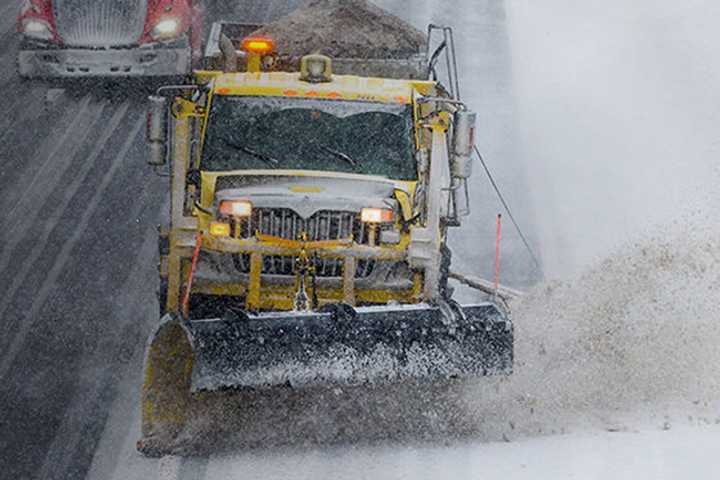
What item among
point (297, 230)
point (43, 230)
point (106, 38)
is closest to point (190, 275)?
point (297, 230)

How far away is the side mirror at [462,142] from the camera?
9.70 meters

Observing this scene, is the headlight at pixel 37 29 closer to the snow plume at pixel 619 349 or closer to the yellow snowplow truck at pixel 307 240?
the yellow snowplow truck at pixel 307 240

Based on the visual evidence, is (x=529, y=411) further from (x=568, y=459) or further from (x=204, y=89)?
(x=204, y=89)

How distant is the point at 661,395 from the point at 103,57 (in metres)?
9.03

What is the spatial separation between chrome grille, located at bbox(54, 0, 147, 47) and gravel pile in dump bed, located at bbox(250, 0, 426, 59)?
3787 mm

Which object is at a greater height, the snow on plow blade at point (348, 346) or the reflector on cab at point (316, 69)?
the reflector on cab at point (316, 69)

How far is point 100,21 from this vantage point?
16.4 metres

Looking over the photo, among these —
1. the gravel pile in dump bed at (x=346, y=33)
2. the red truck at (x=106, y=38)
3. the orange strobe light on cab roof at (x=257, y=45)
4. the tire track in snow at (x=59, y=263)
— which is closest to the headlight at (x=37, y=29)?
the red truck at (x=106, y=38)

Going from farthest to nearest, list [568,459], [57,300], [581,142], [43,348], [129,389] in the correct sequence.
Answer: [581,142]
[57,300]
[43,348]
[129,389]
[568,459]

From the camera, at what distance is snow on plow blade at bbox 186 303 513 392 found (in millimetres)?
8266

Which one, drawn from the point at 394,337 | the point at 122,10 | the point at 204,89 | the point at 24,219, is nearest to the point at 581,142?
the point at 122,10

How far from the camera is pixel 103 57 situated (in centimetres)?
1616

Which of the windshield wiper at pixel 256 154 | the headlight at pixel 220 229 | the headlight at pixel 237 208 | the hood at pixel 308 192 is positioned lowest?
the headlight at pixel 220 229

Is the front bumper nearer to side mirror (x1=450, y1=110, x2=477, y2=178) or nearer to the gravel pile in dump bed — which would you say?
the gravel pile in dump bed
